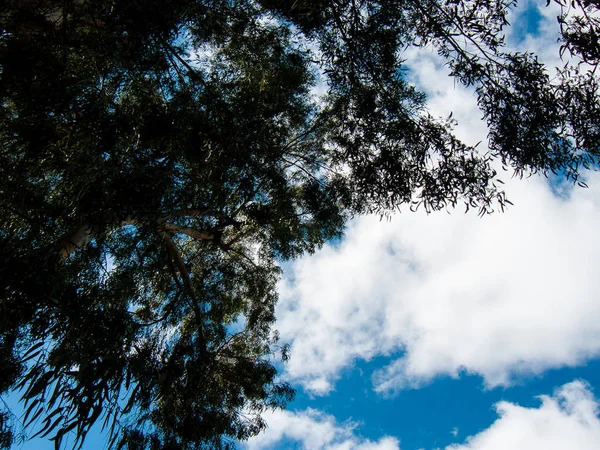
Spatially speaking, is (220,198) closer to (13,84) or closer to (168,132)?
(168,132)

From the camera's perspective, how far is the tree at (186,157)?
9.89 feet

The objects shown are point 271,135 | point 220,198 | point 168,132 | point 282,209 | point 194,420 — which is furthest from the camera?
point 282,209

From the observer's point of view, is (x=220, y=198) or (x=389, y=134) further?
(x=389, y=134)

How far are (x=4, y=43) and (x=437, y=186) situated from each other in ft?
13.8

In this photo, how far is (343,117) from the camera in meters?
5.12

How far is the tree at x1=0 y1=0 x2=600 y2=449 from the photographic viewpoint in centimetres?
302

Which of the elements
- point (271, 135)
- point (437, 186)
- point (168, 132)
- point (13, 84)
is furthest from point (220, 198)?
point (437, 186)

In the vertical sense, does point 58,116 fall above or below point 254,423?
above

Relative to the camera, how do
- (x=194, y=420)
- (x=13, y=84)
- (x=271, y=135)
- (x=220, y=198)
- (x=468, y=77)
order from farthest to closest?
(x=194, y=420)
(x=271, y=135)
(x=468, y=77)
(x=220, y=198)
(x=13, y=84)

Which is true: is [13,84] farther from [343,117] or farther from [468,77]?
[468,77]

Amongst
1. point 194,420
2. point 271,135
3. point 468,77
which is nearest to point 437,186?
point 468,77

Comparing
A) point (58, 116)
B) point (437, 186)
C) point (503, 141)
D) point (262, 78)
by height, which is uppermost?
point (262, 78)

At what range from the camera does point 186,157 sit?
4031 millimetres

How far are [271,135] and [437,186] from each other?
209 cm
